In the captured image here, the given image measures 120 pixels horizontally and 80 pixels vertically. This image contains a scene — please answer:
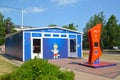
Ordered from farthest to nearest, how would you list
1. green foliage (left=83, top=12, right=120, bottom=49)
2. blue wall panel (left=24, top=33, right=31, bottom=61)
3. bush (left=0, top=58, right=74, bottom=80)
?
1. green foliage (left=83, top=12, right=120, bottom=49)
2. blue wall panel (left=24, top=33, right=31, bottom=61)
3. bush (left=0, top=58, right=74, bottom=80)

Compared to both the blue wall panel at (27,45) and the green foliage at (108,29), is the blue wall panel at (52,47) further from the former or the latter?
the green foliage at (108,29)

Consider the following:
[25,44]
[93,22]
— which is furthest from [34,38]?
[93,22]

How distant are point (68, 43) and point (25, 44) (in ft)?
16.6

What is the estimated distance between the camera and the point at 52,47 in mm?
26406

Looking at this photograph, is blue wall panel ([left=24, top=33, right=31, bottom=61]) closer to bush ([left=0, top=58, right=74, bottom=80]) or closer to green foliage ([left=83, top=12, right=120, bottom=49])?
bush ([left=0, top=58, right=74, bottom=80])

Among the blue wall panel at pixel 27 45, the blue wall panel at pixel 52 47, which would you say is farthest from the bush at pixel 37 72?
the blue wall panel at pixel 52 47

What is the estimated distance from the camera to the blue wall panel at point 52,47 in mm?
26000

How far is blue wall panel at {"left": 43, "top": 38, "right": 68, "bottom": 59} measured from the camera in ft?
85.3

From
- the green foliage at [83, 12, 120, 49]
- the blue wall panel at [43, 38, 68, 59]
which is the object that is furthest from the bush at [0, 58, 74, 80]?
the green foliage at [83, 12, 120, 49]

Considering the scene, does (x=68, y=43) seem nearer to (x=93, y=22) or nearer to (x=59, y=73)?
(x=59, y=73)

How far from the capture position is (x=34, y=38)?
25.4 m

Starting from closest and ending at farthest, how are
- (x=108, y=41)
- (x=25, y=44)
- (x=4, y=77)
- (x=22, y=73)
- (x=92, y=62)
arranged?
(x=22, y=73) → (x=4, y=77) → (x=92, y=62) → (x=25, y=44) → (x=108, y=41)

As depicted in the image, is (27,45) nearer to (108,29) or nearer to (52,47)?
(52,47)

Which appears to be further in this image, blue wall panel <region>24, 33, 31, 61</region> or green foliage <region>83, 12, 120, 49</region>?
green foliage <region>83, 12, 120, 49</region>
